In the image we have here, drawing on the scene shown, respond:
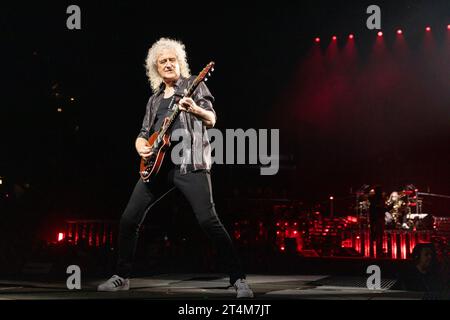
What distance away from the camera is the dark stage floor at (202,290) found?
12.4 ft

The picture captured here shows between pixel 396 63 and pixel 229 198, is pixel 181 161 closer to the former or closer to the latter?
pixel 229 198

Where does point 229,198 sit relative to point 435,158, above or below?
below

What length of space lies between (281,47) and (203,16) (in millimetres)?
2224

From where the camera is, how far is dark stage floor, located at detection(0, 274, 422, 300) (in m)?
3.79

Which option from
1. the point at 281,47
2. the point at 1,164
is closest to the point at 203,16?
the point at 281,47

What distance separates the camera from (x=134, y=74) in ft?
27.2

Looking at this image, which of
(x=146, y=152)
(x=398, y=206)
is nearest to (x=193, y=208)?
(x=146, y=152)

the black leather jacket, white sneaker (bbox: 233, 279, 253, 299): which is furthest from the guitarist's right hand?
white sneaker (bbox: 233, 279, 253, 299)

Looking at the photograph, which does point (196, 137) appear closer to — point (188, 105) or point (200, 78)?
point (188, 105)

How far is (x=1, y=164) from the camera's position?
9055 millimetres

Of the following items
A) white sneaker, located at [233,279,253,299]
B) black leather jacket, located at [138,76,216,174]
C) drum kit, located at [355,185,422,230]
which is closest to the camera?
white sneaker, located at [233,279,253,299]

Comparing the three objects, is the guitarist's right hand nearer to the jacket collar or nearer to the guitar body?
the guitar body

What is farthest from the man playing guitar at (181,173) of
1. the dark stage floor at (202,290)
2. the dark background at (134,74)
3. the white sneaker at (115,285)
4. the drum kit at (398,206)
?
the drum kit at (398,206)

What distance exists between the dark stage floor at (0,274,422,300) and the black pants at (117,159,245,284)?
25cm
